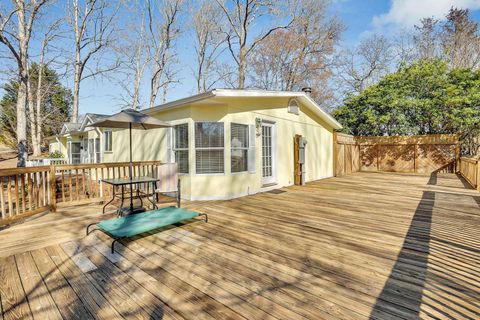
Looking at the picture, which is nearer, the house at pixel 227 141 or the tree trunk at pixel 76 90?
the house at pixel 227 141

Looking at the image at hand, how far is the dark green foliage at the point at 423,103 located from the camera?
459 inches

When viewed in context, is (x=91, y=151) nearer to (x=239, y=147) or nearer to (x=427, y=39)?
(x=239, y=147)

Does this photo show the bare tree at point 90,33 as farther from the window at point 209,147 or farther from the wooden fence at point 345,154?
the wooden fence at point 345,154

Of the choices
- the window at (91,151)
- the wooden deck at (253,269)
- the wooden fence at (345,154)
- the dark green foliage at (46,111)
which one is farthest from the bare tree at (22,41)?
the dark green foliage at (46,111)

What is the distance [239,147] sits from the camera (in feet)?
22.2

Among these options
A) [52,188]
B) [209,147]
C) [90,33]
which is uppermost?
[90,33]

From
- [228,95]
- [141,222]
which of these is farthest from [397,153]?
[141,222]

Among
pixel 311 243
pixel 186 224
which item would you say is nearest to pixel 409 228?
pixel 311 243

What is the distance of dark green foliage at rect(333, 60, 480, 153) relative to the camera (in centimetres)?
1165

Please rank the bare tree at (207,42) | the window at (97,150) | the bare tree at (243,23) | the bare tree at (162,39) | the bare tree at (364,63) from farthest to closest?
the bare tree at (364,63), the bare tree at (207,42), the bare tree at (162,39), the bare tree at (243,23), the window at (97,150)

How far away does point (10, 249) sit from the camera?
320 centimetres

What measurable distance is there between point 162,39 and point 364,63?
50.7ft

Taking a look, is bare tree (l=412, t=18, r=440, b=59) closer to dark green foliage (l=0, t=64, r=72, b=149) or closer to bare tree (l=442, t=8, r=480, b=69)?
bare tree (l=442, t=8, r=480, b=69)

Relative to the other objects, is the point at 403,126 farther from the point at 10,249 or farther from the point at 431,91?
the point at 10,249
